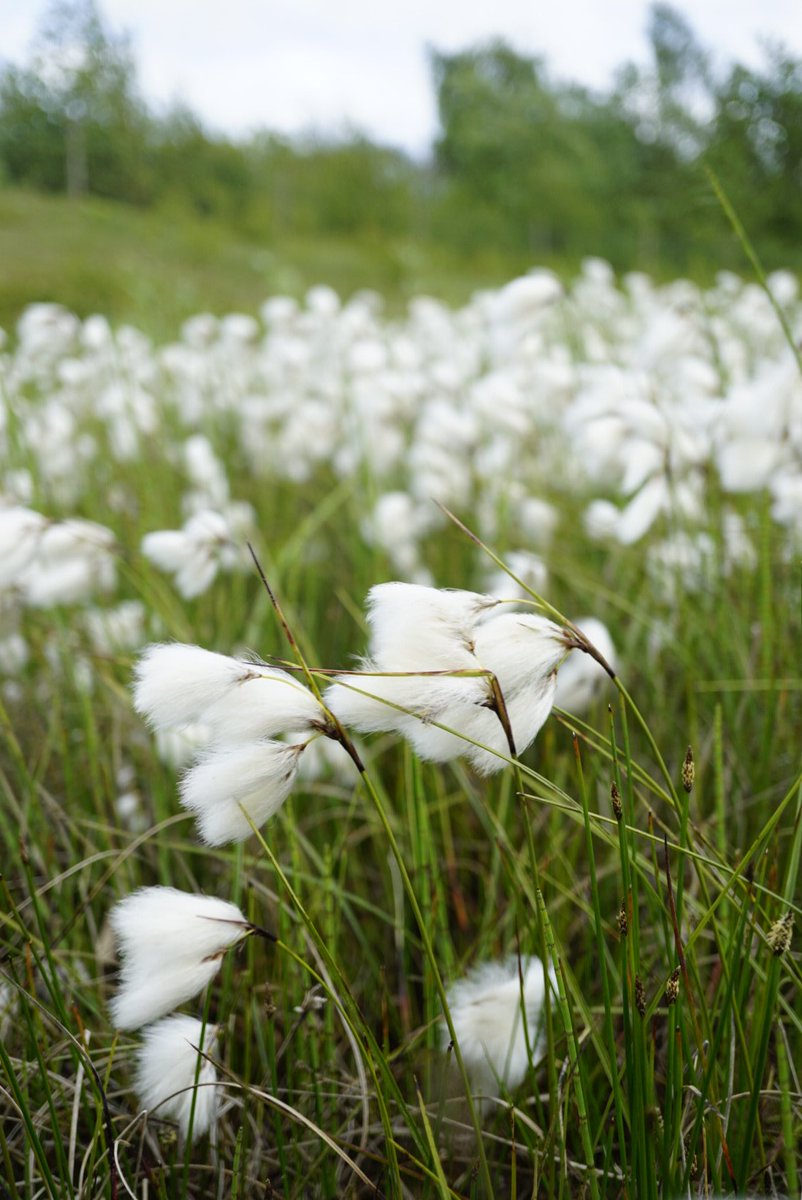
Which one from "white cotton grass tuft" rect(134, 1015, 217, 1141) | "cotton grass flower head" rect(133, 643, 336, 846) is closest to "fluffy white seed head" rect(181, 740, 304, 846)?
"cotton grass flower head" rect(133, 643, 336, 846)

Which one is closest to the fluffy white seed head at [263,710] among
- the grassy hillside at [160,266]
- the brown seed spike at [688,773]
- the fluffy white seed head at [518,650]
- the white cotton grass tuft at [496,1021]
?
the fluffy white seed head at [518,650]

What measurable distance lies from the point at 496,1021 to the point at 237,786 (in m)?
0.51

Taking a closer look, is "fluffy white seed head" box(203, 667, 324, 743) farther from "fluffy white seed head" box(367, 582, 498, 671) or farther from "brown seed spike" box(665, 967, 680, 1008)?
"brown seed spike" box(665, 967, 680, 1008)

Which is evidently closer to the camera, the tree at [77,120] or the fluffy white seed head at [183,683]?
the fluffy white seed head at [183,683]

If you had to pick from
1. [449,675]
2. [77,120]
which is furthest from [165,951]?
[77,120]

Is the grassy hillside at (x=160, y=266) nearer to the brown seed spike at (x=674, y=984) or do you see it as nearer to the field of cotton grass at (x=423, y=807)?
the field of cotton grass at (x=423, y=807)

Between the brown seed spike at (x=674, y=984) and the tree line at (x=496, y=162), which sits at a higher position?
the tree line at (x=496, y=162)

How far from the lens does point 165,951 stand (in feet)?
2.40

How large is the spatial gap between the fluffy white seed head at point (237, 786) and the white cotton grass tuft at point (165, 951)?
0.10m

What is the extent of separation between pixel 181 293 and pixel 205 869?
5.46 meters

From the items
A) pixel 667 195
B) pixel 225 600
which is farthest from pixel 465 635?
pixel 667 195

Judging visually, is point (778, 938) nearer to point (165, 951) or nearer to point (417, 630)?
point (417, 630)

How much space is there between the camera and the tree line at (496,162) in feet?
10.1

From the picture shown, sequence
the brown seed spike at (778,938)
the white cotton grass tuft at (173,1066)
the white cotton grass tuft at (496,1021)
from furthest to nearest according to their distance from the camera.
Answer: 1. the white cotton grass tuft at (496,1021)
2. the white cotton grass tuft at (173,1066)
3. the brown seed spike at (778,938)
